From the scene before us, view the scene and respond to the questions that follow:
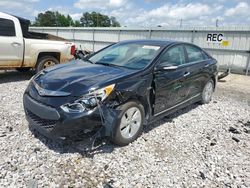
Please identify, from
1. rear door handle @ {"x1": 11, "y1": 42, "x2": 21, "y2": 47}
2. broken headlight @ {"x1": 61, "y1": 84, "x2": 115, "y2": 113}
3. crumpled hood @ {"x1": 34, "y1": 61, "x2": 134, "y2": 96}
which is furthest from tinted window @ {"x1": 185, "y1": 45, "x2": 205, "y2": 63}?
rear door handle @ {"x1": 11, "y1": 42, "x2": 21, "y2": 47}

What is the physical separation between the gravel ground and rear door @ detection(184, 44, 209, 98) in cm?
80

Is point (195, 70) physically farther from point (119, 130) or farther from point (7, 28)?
point (7, 28)

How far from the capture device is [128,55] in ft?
14.6

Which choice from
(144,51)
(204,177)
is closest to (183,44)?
(144,51)

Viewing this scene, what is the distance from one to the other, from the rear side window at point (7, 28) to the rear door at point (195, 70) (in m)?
4.84

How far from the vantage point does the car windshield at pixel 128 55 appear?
416 cm

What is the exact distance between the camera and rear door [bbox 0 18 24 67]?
6901 mm

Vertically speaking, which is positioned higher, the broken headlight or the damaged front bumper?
the broken headlight

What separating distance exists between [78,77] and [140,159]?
4.60 ft

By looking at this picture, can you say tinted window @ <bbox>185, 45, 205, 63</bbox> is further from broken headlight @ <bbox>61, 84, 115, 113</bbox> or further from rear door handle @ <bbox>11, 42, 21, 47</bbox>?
rear door handle @ <bbox>11, 42, 21, 47</bbox>

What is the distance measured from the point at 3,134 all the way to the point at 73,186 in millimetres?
1715

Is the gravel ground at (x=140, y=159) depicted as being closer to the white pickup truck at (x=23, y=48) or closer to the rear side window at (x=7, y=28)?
the white pickup truck at (x=23, y=48)

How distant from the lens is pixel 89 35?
734 inches

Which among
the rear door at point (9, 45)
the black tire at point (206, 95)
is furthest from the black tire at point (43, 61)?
the black tire at point (206, 95)
